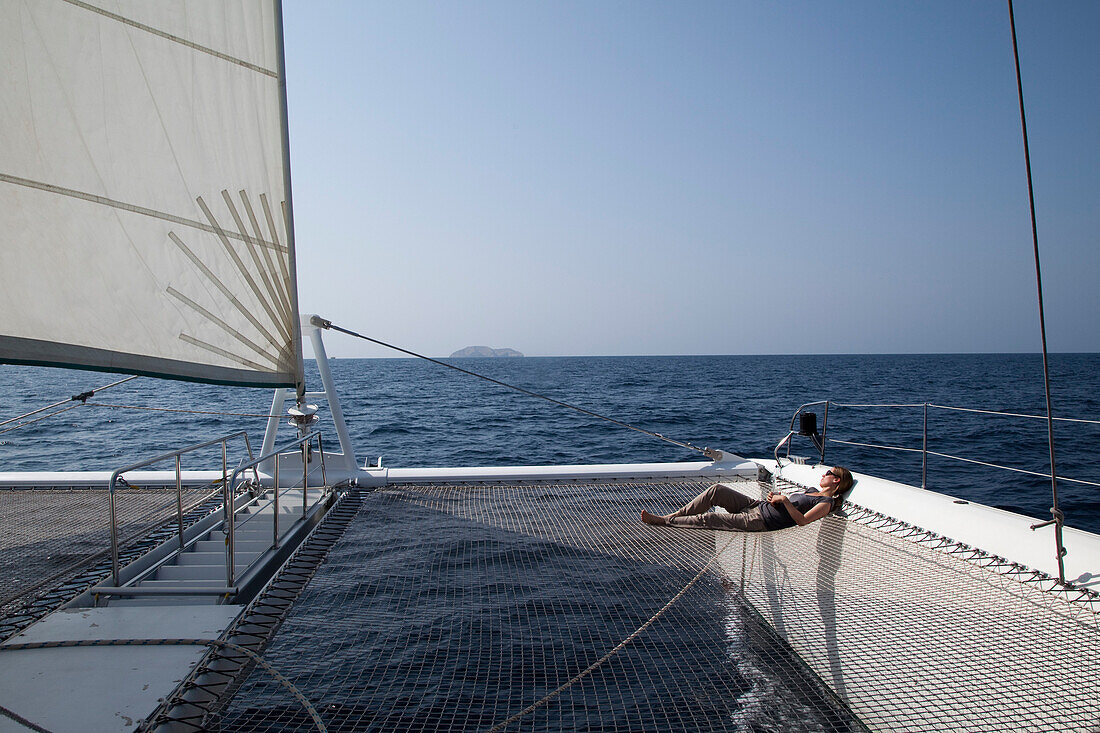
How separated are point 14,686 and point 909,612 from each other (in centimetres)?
381

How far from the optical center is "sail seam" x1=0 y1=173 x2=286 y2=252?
251cm

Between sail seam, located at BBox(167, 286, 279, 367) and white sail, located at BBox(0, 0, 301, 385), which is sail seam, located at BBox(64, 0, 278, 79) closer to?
white sail, located at BBox(0, 0, 301, 385)

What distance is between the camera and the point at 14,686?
2293mm

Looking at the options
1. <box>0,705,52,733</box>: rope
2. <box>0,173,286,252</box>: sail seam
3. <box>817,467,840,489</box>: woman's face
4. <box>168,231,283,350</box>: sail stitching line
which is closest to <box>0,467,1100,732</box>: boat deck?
<box>0,705,52,733</box>: rope

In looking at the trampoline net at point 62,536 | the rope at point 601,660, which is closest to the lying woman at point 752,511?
the rope at point 601,660

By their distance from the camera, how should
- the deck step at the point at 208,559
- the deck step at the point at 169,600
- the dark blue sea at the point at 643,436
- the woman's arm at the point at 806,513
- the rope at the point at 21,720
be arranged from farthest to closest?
the dark blue sea at the point at 643,436 → the woman's arm at the point at 806,513 → the deck step at the point at 208,559 → the deck step at the point at 169,600 → the rope at the point at 21,720

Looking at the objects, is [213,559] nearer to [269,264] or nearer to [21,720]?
[269,264]

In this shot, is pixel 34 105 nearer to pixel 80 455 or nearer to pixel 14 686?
pixel 14 686

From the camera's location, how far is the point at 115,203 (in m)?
2.87

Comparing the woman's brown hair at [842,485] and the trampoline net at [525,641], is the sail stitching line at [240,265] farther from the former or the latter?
the woman's brown hair at [842,485]

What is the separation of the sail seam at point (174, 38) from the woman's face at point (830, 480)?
4664 millimetres

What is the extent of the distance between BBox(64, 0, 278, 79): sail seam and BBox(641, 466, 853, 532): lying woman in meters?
3.78

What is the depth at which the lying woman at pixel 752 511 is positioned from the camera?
16.4 feet

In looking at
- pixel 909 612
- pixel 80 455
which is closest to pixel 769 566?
pixel 909 612
